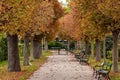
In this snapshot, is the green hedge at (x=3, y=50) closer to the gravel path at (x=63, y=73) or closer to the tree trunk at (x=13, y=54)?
the gravel path at (x=63, y=73)

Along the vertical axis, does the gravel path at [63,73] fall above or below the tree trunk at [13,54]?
below

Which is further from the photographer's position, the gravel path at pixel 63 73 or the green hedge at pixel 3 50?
the green hedge at pixel 3 50

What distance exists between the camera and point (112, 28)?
23188 millimetres

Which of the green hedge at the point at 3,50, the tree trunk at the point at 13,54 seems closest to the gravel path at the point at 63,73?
the tree trunk at the point at 13,54

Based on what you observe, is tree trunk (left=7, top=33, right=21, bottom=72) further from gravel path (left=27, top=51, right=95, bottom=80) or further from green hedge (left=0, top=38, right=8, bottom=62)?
green hedge (left=0, top=38, right=8, bottom=62)

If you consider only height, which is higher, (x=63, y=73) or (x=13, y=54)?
(x=13, y=54)

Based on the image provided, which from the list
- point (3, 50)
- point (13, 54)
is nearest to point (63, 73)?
point (13, 54)

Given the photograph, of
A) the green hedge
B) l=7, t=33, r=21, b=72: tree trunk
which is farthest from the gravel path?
the green hedge

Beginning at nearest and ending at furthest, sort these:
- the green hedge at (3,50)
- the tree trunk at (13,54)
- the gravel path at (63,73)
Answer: the gravel path at (63,73)
the tree trunk at (13,54)
the green hedge at (3,50)

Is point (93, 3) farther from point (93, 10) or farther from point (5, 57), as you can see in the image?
point (5, 57)

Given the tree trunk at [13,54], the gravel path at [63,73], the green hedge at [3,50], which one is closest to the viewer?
the gravel path at [63,73]

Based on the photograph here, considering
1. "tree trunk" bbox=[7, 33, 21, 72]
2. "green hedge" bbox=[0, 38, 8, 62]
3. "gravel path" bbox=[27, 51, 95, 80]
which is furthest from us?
"green hedge" bbox=[0, 38, 8, 62]

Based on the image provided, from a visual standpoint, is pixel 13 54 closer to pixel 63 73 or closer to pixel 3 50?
pixel 63 73

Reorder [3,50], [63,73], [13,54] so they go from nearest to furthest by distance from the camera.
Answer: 1. [63,73]
2. [13,54]
3. [3,50]
